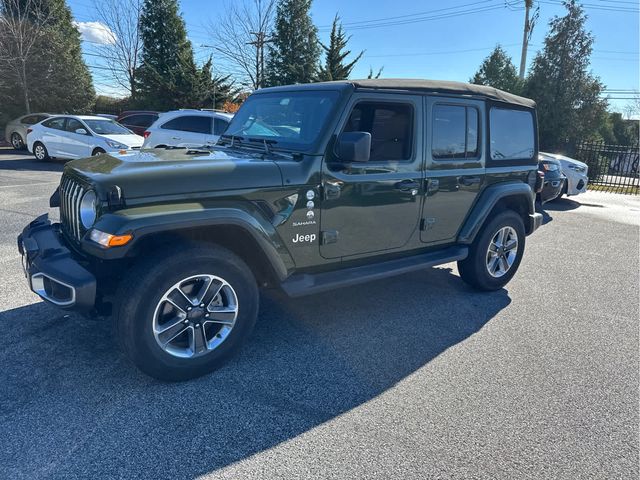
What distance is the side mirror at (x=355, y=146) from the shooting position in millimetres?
3086

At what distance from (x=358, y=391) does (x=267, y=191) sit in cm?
145

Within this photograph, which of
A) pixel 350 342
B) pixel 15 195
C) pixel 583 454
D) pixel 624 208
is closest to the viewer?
pixel 583 454

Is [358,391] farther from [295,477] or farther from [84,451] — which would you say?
[84,451]

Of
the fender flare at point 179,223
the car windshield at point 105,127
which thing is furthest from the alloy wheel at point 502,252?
A: the car windshield at point 105,127

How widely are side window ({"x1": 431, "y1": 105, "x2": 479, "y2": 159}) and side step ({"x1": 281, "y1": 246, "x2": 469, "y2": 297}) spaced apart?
3.03 feet

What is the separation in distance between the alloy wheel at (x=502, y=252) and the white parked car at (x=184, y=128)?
823cm

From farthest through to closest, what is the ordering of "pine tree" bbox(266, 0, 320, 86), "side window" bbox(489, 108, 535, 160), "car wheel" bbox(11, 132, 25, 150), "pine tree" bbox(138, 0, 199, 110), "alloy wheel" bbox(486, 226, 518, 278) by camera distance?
"pine tree" bbox(266, 0, 320, 86) → "pine tree" bbox(138, 0, 199, 110) → "car wheel" bbox(11, 132, 25, 150) → "alloy wheel" bbox(486, 226, 518, 278) → "side window" bbox(489, 108, 535, 160)

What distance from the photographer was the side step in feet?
10.7

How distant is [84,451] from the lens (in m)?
2.28

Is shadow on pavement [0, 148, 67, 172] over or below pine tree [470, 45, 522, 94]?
below

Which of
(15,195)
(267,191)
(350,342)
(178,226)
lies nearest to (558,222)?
(350,342)

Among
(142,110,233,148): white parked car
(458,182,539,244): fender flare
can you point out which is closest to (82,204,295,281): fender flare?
(458,182,539,244): fender flare

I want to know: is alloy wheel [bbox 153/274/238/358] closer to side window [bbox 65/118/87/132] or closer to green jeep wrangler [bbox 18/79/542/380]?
green jeep wrangler [bbox 18/79/542/380]

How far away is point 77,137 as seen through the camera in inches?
508
